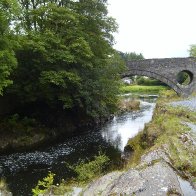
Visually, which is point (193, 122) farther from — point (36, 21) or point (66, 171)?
point (36, 21)

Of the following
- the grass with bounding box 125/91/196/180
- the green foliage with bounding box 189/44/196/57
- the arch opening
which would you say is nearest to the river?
the grass with bounding box 125/91/196/180

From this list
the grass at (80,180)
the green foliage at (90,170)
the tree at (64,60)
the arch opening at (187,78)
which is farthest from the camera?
the arch opening at (187,78)

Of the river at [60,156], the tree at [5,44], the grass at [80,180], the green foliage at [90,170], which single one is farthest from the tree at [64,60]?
the grass at [80,180]

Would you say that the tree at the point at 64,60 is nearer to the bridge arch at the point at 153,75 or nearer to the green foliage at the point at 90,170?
the green foliage at the point at 90,170

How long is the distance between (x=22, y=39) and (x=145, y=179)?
21.6 meters

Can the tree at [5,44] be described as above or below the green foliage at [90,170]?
above

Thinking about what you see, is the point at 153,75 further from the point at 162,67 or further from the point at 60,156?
the point at 60,156

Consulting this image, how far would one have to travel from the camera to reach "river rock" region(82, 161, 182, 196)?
12.2m

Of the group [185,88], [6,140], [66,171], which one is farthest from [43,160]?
[185,88]

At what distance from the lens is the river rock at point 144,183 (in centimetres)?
1218

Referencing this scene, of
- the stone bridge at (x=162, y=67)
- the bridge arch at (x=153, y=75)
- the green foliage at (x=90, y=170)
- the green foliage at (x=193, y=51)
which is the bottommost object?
the green foliage at (x=90, y=170)

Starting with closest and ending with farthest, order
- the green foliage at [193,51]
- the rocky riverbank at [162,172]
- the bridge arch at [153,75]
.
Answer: the rocky riverbank at [162,172] → the bridge arch at [153,75] → the green foliage at [193,51]

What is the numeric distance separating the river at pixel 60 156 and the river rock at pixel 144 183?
6.39m

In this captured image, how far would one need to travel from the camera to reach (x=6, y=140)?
1242 inches
